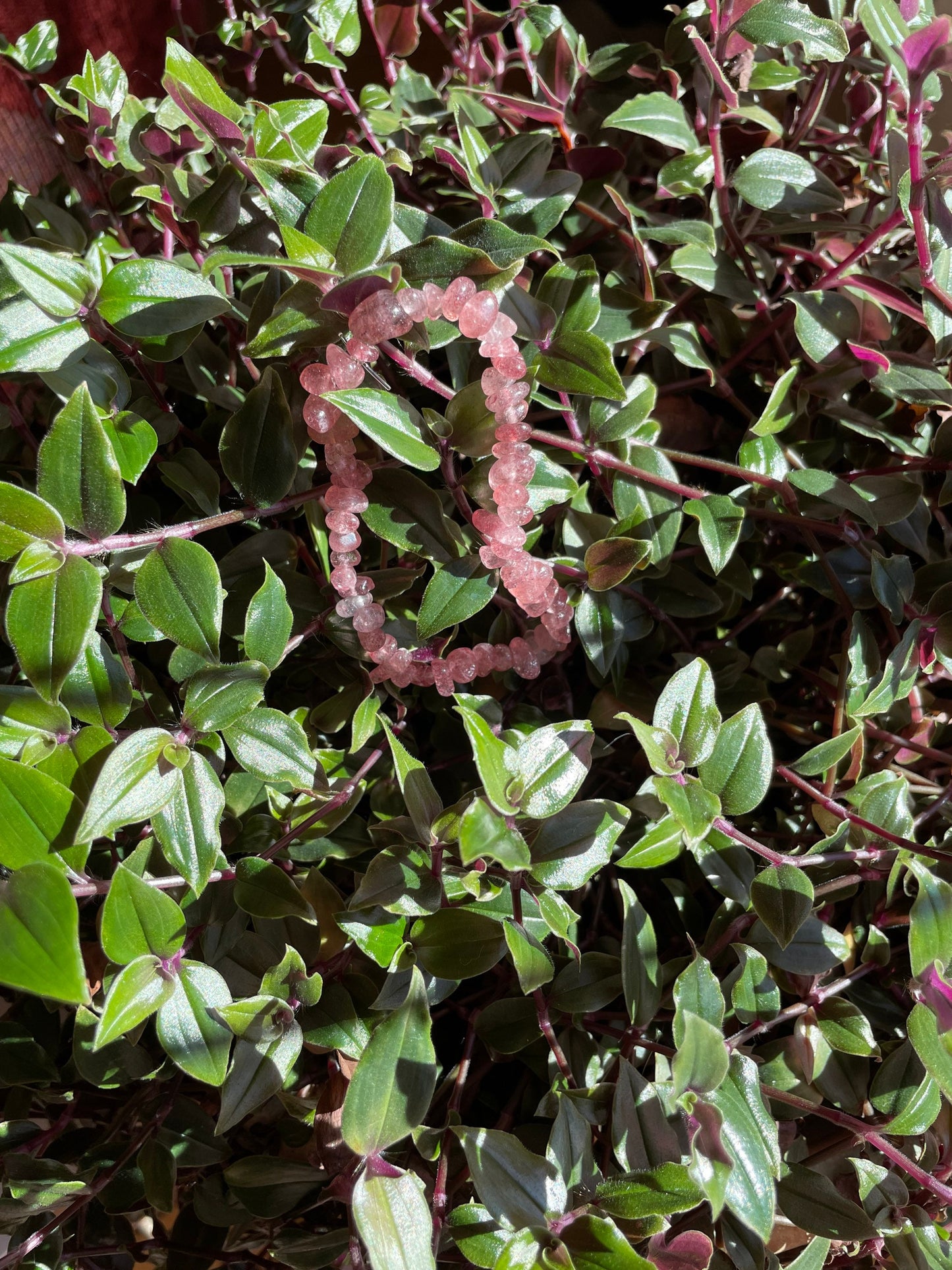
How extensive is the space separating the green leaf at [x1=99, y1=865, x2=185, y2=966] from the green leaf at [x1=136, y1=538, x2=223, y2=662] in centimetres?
11

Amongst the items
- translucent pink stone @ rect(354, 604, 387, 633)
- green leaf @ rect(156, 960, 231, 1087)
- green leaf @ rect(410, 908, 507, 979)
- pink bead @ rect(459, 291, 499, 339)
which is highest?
pink bead @ rect(459, 291, 499, 339)

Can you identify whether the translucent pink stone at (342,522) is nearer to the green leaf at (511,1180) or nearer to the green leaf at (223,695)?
the green leaf at (223,695)

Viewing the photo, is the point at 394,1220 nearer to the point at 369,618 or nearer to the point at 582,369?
the point at 369,618

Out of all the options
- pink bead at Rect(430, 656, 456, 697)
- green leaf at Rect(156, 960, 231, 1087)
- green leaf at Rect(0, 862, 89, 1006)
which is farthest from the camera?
pink bead at Rect(430, 656, 456, 697)

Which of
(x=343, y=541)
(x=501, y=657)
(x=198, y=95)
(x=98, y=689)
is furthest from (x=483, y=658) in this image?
(x=198, y=95)

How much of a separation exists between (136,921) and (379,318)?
30cm

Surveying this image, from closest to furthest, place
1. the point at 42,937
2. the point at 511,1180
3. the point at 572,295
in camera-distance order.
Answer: the point at 42,937 < the point at 511,1180 < the point at 572,295

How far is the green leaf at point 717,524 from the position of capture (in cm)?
55

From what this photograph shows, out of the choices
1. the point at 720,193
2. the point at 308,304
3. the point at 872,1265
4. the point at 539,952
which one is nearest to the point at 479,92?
the point at 720,193

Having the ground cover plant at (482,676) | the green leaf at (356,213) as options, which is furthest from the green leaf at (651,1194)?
the green leaf at (356,213)

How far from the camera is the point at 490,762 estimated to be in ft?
1.44

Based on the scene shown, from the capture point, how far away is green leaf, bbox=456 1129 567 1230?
43cm

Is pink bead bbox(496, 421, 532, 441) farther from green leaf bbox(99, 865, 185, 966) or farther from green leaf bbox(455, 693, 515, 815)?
green leaf bbox(99, 865, 185, 966)

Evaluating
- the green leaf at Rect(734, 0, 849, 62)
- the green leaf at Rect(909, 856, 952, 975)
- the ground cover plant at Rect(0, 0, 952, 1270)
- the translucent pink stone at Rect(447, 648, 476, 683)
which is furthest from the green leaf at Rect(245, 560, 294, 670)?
the green leaf at Rect(734, 0, 849, 62)
